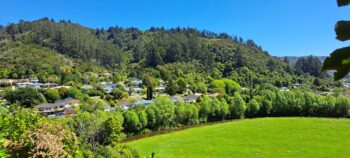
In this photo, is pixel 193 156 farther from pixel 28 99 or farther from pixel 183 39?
pixel 183 39

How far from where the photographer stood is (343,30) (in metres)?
1.89

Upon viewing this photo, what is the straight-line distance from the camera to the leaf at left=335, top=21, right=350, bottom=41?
6.18 feet

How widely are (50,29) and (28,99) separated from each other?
281 ft

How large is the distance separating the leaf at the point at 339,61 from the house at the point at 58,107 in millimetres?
71114

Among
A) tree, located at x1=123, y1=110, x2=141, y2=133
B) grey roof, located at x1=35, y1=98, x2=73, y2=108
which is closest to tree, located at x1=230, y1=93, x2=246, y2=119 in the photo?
tree, located at x1=123, y1=110, x2=141, y2=133

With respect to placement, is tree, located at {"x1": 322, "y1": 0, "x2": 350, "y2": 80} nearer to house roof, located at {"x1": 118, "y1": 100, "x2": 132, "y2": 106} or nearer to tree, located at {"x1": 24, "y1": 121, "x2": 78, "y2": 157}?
tree, located at {"x1": 24, "y1": 121, "x2": 78, "y2": 157}

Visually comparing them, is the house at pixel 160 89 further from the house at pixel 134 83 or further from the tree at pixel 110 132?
the tree at pixel 110 132

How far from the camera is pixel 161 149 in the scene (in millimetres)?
41375

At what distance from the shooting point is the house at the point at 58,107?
70.6 metres

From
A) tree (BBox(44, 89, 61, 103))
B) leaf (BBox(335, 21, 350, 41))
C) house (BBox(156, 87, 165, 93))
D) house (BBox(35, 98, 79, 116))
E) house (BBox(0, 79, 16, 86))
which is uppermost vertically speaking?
house (BBox(0, 79, 16, 86))

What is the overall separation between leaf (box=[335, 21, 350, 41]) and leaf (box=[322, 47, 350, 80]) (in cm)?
7

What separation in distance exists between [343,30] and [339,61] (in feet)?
0.58

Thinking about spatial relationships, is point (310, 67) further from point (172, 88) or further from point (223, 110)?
point (223, 110)

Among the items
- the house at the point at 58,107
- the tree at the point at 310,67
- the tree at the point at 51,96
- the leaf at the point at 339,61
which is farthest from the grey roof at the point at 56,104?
the tree at the point at 310,67
